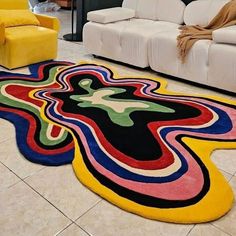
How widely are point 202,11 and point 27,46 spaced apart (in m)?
2.01

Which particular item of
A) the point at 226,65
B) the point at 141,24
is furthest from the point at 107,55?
the point at 226,65

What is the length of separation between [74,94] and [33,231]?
5.29ft

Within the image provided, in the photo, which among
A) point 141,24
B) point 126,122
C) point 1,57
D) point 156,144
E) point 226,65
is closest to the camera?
point 156,144

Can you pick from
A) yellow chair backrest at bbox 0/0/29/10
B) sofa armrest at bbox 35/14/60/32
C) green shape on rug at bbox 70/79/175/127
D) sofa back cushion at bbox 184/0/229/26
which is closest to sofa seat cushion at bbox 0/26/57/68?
sofa armrest at bbox 35/14/60/32

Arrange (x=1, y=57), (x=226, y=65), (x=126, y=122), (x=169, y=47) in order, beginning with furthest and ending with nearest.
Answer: (x=1, y=57)
(x=169, y=47)
(x=226, y=65)
(x=126, y=122)

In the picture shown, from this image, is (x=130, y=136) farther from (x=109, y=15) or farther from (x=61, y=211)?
(x=109, y=15)

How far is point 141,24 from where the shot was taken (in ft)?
12.2

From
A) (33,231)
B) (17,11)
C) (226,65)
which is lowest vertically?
(33,231)

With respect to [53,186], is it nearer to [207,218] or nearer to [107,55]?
[207,218]

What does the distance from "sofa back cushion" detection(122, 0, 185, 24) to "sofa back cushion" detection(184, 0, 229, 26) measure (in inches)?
4.6

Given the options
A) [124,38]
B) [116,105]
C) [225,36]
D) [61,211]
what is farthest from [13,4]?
[61,211]

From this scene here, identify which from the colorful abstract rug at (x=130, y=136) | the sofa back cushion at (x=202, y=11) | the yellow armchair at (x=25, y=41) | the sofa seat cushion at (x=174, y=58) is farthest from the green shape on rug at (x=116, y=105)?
the sofa back cushion at (x=202, y=11)

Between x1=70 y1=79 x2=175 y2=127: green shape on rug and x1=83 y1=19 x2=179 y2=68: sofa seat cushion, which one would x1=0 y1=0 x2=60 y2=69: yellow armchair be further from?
x1=70 y1=79 x2=175 y2=127: green shape on rug

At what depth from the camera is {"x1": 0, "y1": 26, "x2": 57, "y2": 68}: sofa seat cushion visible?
3207 mm
